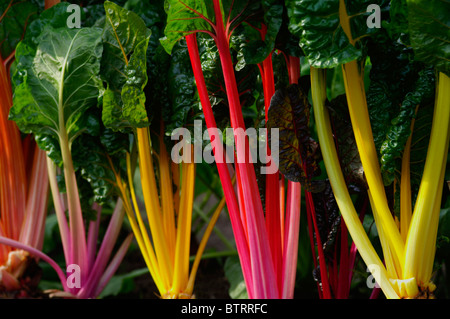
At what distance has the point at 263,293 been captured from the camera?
77cm

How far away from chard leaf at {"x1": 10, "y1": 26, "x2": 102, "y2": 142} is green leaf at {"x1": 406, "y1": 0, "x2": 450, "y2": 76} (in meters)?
0.66

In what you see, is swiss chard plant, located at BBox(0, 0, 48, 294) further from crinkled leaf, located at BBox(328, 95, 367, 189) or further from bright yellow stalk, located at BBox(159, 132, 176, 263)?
crinkled leaf, located at BBox(328, 95, 367, 189)

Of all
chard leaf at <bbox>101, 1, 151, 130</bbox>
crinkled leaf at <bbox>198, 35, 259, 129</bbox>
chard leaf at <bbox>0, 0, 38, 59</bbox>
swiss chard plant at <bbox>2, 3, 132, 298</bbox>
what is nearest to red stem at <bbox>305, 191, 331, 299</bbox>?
crinkled leaf at <bbox>198, 35, 259, 129</bbox>

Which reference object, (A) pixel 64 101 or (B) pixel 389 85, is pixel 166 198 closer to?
(A) pixel 64 101

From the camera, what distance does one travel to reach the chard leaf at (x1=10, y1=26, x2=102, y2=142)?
0.97 m

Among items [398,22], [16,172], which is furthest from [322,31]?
[16,172]

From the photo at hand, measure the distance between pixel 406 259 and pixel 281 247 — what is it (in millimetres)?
235

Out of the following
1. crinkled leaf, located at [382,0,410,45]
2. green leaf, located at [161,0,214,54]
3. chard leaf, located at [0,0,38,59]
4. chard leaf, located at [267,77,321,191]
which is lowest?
chard leaf, located at [267,77,321,191]

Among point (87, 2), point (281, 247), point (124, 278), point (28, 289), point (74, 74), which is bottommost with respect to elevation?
point (124, 278)

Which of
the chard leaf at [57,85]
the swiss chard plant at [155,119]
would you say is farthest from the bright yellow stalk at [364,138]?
the chard leaf at [57,85]

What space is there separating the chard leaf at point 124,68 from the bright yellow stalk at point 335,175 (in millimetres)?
327

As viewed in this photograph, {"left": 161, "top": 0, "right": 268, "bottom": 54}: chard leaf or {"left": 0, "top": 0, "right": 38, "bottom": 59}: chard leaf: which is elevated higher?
{"left": 0, "top": 0, "right": 38, "bottom": 59}: chard leaf

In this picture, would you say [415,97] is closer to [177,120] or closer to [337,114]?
[337,114]
